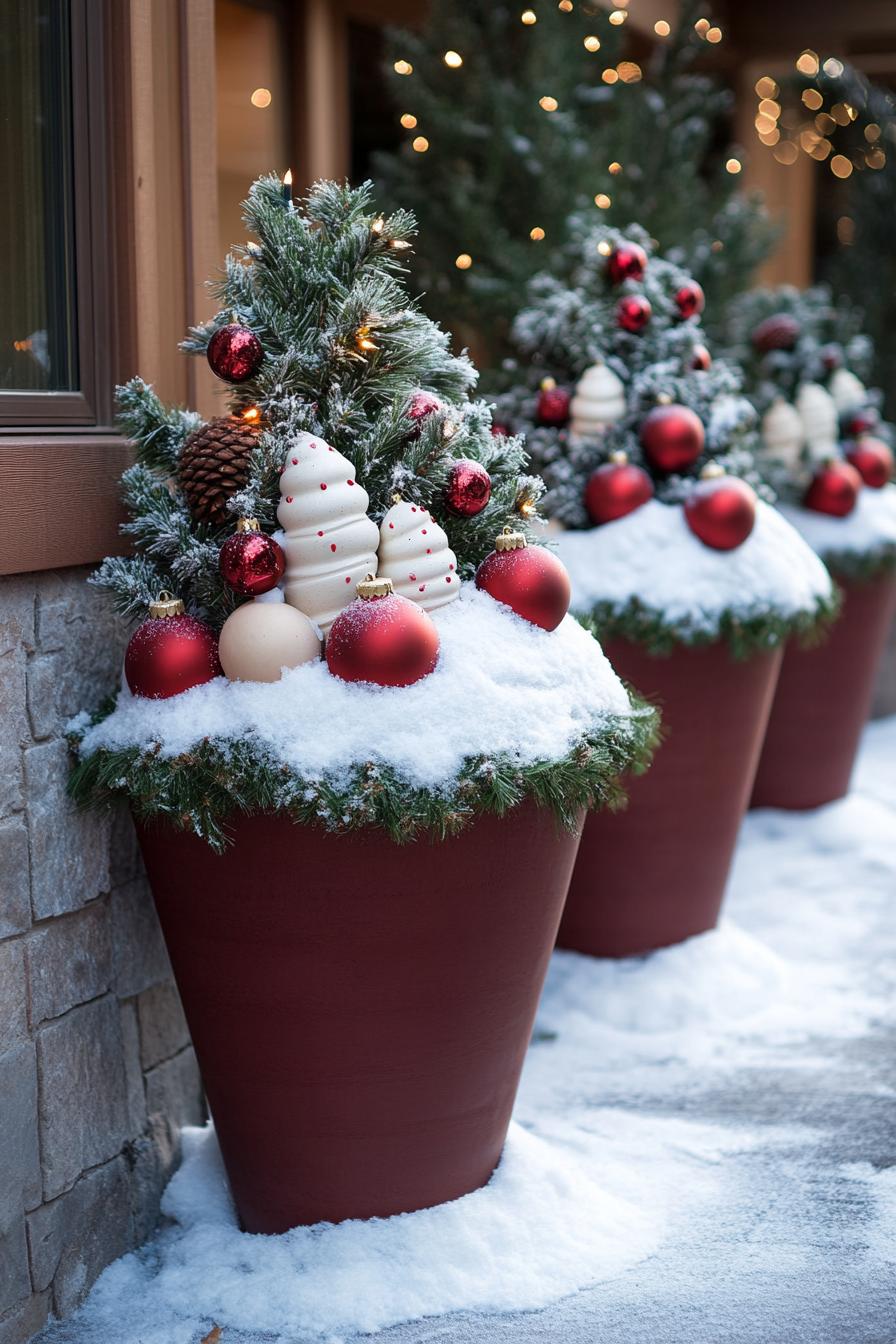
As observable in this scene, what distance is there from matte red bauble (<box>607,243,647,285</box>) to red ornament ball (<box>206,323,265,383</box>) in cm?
150

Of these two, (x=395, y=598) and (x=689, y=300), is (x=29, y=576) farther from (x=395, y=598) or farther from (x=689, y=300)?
(x=689, y=300)

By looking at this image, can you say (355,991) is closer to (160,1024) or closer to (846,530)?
(160,1024)

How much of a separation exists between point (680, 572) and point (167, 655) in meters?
1.52

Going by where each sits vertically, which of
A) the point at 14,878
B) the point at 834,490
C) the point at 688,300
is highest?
the point at 688,300

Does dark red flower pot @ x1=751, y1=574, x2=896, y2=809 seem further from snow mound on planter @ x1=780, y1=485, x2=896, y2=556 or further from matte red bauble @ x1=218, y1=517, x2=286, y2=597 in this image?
matte red bauble @ x1=218, y1=517, x2=286, y2=597

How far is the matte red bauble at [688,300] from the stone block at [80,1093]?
217 centimetres

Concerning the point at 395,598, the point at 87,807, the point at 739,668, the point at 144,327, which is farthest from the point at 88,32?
the point at 739,668

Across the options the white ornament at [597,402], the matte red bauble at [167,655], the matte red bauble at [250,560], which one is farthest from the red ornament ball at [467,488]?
the white ornament at [597,402]

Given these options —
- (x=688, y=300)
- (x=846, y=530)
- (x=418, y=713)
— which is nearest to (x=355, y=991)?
(x=418, y=713)

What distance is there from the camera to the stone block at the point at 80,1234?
2.19 metres

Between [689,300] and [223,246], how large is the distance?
160 cm

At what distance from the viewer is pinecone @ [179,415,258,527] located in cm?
227

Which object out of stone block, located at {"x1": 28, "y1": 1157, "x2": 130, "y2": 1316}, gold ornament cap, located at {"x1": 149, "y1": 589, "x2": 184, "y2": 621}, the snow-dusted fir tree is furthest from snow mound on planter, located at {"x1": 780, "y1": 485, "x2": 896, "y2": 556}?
stone block, located at {"x1": 28, "y1": 1157, "x2": 130, "y2": 1316}

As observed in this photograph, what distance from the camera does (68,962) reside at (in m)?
2.26
